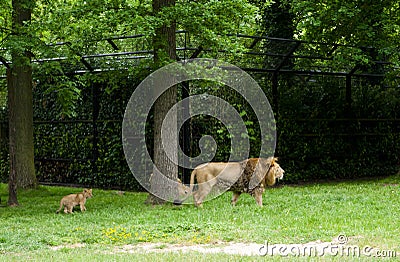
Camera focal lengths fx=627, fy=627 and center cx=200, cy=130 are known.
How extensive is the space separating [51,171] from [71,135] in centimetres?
159

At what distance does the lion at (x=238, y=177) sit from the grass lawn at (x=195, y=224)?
35 centimetres

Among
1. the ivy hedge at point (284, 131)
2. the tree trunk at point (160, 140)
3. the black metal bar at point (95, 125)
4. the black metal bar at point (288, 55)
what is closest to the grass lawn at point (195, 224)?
the tree trunk at point (160, 140)

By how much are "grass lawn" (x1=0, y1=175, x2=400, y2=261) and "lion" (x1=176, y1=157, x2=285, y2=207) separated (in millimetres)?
347

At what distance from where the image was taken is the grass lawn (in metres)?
9.22

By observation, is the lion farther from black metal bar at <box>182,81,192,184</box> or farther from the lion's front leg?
black metal bar at <box>182,81,192,184</box>

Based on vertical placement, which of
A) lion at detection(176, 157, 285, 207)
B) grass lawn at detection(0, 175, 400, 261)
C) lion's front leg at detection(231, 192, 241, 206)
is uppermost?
lion at detection(176, 157, 285, 207)

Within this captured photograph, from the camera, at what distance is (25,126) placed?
17.3 meters

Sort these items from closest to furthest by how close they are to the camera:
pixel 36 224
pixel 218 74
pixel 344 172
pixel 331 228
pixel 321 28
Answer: pixel 331 228 → pixel 36 224 → pixel 218 74 → pixel 321 28 → pixel 344 172

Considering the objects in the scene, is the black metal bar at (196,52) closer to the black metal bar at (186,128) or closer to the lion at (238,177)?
the black metal bar at (186,128)

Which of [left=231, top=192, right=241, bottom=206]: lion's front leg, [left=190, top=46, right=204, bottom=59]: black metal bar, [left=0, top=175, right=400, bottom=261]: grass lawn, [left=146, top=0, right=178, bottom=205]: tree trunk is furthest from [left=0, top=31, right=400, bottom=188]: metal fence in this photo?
[left=0, top=175, right=400, bottom=261]: grass lawn

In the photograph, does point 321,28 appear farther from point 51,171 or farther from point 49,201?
point 51,171

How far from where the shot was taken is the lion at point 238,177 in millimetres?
13266

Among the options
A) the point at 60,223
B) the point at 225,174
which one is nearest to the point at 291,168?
the point at 225,174

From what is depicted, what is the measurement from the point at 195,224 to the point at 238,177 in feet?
8.81
